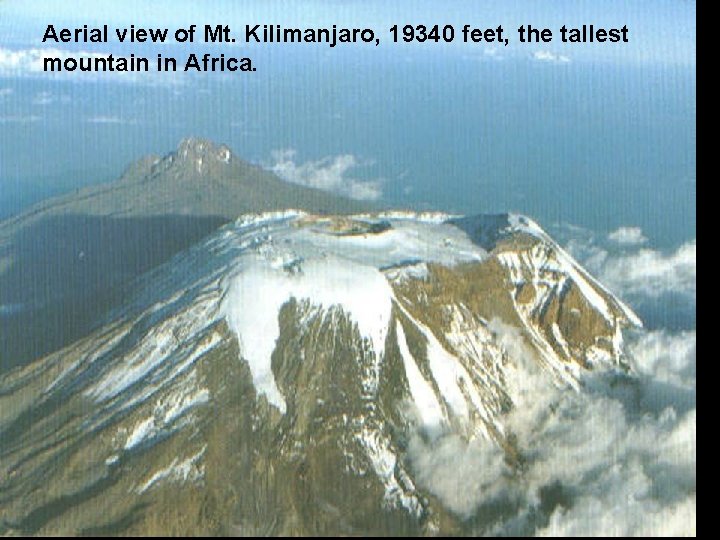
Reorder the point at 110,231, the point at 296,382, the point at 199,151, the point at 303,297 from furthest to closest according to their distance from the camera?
the point at 199,151 < the point at 110,231 < the point at 303,297 < the point at 296,382

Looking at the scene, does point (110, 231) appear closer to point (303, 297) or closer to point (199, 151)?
point (199, 151)

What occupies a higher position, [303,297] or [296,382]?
[303,297]

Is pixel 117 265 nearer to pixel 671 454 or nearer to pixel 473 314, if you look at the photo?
pixel 473 314

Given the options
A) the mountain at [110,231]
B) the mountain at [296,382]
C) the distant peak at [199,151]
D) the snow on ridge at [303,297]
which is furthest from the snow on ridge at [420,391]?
the distant peak at [199,151]

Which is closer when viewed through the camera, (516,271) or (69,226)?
(516,271)

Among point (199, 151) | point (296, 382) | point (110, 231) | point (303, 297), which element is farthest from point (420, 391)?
point (199, 151)

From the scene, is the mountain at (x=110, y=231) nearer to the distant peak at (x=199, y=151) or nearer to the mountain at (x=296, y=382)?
the distant peak at (x=199, y=151)
